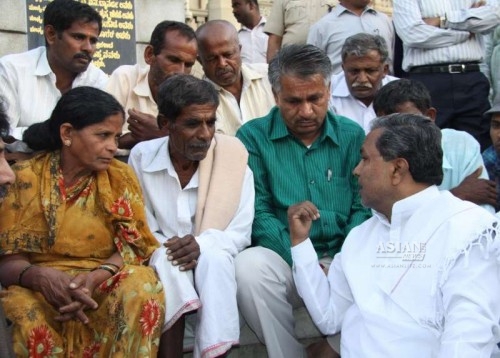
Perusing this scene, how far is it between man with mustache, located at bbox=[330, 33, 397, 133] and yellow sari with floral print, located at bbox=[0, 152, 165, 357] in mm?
2168

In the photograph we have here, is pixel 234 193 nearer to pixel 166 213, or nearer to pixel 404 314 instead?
pixel 166 213

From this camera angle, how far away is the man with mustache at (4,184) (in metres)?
4.09

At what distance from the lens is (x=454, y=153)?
5.84 meters

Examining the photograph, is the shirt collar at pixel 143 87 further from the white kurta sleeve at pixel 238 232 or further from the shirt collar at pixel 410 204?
the shirt collar at pixel 410 204

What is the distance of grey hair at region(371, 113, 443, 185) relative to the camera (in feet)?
14.3

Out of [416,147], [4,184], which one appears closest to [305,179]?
[416,147]

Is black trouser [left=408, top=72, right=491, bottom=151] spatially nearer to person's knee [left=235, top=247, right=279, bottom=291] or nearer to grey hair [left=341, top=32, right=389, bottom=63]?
grey hair [left=341, top=32, right=389, bottom=63]

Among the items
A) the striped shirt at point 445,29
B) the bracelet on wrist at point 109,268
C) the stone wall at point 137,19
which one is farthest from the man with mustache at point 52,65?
the striped shirt at point 445,29

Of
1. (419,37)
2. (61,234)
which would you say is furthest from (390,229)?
(419,37)

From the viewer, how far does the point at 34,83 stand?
247 inches

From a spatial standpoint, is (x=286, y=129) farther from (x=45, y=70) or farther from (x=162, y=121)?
(x=45, y=70)

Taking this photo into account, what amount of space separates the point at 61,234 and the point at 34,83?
1.85 meters

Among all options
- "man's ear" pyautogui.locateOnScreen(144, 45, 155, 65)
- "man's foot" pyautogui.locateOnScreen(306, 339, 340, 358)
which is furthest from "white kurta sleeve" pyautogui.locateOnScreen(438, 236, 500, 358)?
"man's ear" pyautogui.locateOnScreen(144, 45, 155, 65)
